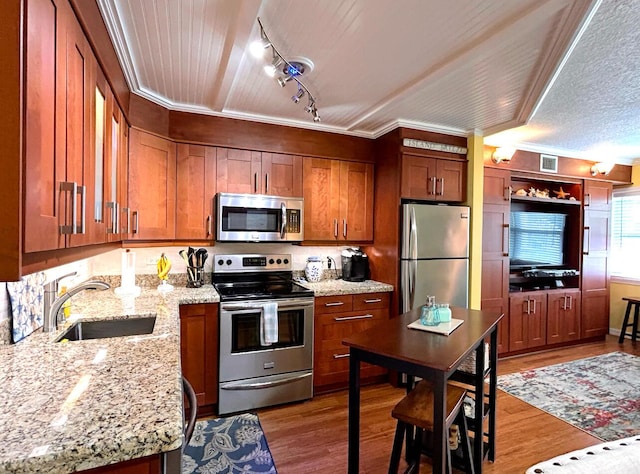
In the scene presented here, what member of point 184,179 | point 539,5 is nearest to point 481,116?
point 539,5

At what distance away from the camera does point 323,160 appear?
3439mm

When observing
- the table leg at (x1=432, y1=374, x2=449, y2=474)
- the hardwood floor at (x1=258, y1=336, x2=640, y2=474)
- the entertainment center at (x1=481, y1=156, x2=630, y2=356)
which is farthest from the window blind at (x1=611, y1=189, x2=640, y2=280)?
the table leg at (x1=432, y1=374, x2=449, y2=474)

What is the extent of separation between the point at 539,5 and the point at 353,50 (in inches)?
36.3

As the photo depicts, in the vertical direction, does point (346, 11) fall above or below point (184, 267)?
above

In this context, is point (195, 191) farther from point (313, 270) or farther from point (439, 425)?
point (439, 425)

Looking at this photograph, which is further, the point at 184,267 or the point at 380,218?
the point at 380,218

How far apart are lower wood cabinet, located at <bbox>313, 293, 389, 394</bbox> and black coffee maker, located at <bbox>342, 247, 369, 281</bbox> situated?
376 mm

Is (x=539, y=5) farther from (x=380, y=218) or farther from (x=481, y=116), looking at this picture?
(x=380, y=218)

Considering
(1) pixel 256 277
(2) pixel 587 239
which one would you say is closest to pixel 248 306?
(1) pixel 256 277

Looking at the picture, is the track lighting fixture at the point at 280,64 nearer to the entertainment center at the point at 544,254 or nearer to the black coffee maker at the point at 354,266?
the black coffee maker at the point at 354,266

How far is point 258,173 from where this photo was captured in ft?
10.5

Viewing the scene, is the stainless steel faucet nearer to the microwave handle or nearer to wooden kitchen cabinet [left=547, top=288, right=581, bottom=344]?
the microwave handle

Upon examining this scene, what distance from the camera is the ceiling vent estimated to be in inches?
163

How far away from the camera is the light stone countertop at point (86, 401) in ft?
2.59
